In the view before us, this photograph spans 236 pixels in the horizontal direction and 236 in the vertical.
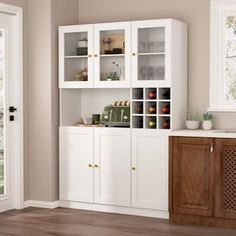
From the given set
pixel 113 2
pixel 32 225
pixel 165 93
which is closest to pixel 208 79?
pixel 165 93

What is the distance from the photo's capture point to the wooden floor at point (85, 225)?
17.0ft

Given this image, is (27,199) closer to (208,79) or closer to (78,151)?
(78,151)

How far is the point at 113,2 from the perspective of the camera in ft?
20.8

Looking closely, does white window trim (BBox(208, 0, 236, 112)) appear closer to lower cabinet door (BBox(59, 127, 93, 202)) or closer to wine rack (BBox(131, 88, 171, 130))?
wine rack (BBox(131, 88, 171, 130))

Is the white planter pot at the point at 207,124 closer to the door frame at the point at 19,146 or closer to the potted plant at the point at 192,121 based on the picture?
the potted plant at the point at 192,121

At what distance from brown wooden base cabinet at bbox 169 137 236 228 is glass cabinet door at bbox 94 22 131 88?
3.19ft

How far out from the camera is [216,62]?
5758 millimetres

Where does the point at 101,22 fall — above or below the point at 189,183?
above

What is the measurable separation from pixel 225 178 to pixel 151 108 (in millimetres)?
1049

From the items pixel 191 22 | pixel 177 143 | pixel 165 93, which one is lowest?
pixel 177 143

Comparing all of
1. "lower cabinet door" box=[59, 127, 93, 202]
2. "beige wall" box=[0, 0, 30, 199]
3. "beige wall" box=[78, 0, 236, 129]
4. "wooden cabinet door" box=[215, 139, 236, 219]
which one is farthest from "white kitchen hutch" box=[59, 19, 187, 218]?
"wooden cabinet door" box=[215, 139, 236, 219]

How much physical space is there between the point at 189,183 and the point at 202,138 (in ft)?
1.51

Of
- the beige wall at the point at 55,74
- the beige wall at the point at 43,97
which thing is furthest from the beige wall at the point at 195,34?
the beige wall at the point at 43,97

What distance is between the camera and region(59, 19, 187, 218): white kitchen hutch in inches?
224
